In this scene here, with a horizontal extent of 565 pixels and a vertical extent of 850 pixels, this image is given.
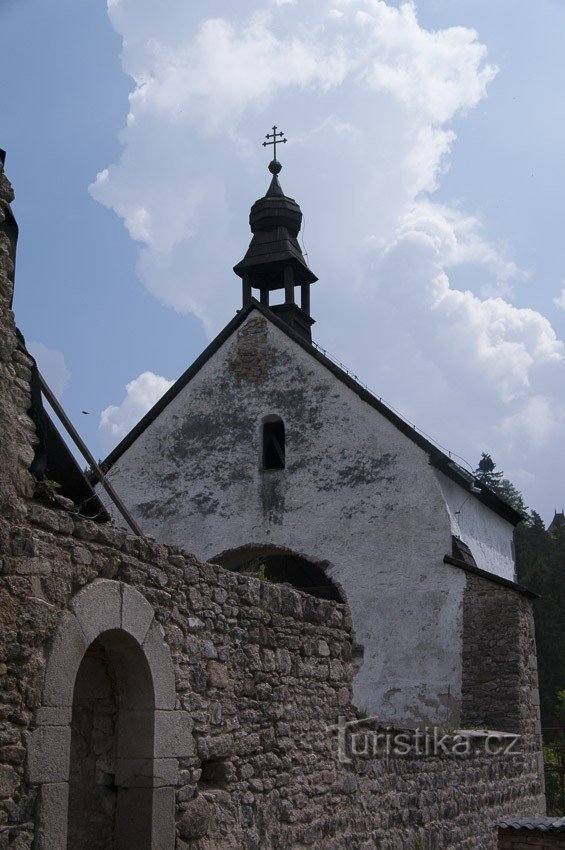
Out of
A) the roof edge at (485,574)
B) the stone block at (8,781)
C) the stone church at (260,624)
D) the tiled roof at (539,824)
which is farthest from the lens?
the roof edge at (485,574)

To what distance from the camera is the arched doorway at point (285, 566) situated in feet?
48.4

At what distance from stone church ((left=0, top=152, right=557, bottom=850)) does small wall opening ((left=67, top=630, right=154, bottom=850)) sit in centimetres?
1

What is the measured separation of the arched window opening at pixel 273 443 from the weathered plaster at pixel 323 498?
0.23m

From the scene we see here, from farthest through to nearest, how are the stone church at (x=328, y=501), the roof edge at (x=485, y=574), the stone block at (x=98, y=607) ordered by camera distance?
the stone church at (x=328, y=501) < the roof edge at (x=485, y=574) < the stone block at (x=98, y=607)

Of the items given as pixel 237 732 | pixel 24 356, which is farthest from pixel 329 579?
pixel 24 356

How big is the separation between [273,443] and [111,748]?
10.2 m

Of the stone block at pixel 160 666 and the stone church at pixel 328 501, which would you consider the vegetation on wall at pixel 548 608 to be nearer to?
the stone church at pixel 328 501

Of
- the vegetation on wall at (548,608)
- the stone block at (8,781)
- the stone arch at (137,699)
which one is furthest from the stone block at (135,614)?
the vegetation on wall at (548,608)

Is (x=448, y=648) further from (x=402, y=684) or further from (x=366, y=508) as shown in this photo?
(x=366, y=508)

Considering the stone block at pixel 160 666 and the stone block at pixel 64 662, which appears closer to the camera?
the stone block at pixel 64 662

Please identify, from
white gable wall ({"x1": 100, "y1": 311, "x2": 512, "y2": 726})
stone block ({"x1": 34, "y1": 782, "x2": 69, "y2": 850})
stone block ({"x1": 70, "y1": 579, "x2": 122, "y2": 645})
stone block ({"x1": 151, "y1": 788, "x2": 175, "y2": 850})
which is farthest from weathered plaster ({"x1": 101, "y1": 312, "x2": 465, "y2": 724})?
stone block ({"x1": 34, "y1": 782, "x2": 69, "y2": 850})

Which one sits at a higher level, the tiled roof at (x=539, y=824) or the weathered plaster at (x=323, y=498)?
the weathered plaster at (x=323, y=498)

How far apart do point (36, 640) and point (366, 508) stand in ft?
32.8

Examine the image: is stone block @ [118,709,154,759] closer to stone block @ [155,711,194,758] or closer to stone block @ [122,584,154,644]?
stone block @ [155,711,194,758]
